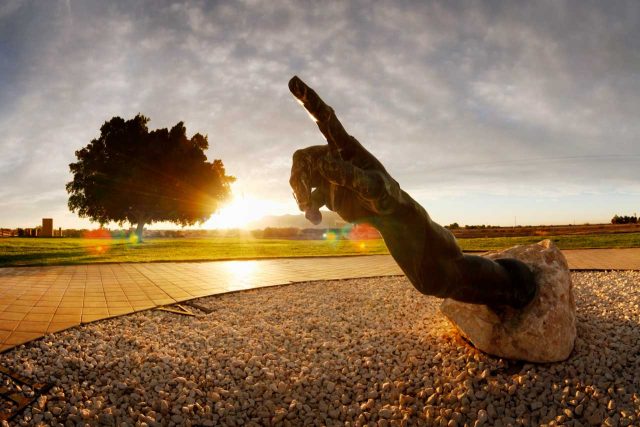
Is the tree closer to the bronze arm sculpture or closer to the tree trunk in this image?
the tree trunk

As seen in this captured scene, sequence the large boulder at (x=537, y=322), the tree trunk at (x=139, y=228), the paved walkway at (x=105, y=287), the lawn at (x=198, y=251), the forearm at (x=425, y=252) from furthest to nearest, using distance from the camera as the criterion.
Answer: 1. the tree trunk at (x=139, y=228)
2. the lawn at (x=198, y=251)
3. the paved walkway at (x=105, y=287)
4. the large boulder at (x=537, y=322)
5. the forearm at (x=425, y=252)

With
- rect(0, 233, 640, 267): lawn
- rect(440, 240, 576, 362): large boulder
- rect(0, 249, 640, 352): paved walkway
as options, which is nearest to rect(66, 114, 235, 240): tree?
rect(0, 233, 640, 267): lawn

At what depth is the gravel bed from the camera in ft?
8.29

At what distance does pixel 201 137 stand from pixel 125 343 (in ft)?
90.3

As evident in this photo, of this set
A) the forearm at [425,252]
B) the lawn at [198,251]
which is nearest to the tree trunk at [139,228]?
the lawn at [198,251]

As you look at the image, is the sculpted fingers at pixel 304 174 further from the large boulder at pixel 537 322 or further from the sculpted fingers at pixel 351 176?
the large boulder at pixel 537 322

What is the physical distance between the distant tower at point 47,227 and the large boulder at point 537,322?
138 feet

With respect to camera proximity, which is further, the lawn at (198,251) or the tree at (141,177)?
the tree at (141,177)

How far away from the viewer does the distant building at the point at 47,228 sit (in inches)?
1362

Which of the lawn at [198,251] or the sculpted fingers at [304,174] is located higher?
the sculpted fingers at [304,174]

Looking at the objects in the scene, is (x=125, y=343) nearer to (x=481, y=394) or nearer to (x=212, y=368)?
(x=212, y=368)

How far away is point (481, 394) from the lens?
2.69m

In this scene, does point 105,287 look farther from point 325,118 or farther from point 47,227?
point 47,227

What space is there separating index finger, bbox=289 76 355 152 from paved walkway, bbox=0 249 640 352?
12.3 ft
